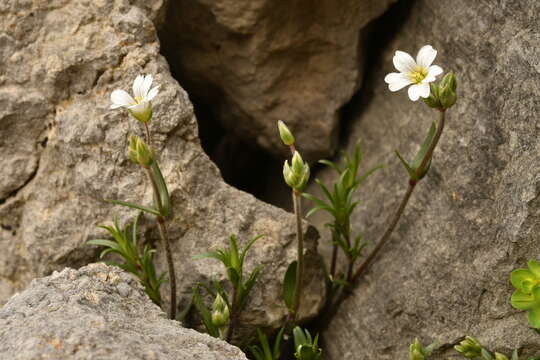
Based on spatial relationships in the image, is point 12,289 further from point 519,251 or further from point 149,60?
point 519,251

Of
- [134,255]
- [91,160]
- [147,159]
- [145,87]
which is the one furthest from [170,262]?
[145,87]

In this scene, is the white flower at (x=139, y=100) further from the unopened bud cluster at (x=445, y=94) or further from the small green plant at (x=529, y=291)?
the small green plant at (x=529, y=291)

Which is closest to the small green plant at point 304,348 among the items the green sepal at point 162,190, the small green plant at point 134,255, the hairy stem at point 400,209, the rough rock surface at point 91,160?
the rough rock surface at point 91,160

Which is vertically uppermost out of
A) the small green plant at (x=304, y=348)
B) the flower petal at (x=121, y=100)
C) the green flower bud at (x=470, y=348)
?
the flower petal at (x=121, y=100)

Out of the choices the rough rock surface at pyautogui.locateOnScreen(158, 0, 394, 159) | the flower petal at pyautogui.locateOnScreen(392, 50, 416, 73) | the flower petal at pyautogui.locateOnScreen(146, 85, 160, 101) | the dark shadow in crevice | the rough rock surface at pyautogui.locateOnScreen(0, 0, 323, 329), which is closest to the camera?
the flower petal at pyautogui.locateOnScreen(146, 85, 160, 101)

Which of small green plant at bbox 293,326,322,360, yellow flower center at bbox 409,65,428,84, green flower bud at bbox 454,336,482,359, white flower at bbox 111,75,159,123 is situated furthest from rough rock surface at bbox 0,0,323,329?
yellow flower center at bbox 409,65,428,84

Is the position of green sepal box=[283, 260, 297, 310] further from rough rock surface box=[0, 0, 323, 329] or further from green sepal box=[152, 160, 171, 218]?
green sepal box=[152, 160, 171, 218]
